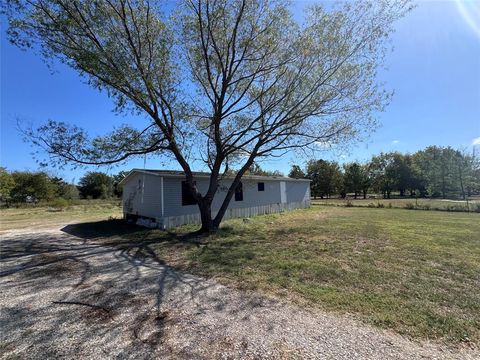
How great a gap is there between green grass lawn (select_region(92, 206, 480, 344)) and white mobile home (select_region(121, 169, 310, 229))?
2.71 m

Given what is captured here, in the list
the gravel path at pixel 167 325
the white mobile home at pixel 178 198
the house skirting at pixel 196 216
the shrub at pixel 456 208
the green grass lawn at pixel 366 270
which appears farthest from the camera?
the shrub at pixel 456 208

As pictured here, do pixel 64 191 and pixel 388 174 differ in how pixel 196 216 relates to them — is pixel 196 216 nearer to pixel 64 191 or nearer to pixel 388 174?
pixel 64 191

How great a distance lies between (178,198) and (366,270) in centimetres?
924

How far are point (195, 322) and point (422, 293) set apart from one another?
3.52 m

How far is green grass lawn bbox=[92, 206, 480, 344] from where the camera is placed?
3449mm

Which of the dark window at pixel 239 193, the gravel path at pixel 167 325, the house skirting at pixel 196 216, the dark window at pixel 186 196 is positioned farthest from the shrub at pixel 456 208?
the gravel path at pixel 167 325

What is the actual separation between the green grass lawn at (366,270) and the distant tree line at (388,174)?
97.0ft

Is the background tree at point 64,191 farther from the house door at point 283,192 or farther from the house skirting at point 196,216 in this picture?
the house door at point 283,192

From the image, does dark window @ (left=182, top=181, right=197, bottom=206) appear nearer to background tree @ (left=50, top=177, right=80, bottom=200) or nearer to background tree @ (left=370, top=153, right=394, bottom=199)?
background tree @ (left=50, top=177, right=80, bottom=200)

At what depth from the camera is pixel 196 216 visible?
13.1 meters

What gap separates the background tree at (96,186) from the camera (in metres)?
40.1

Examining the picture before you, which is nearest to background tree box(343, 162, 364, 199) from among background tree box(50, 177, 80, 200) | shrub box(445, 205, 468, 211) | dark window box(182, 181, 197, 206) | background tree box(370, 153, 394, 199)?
background tree box(370, 153, 394, 199)

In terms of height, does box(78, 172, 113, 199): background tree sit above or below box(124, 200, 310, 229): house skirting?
above

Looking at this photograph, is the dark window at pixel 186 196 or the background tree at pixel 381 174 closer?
the dark window at pixel 186 196
